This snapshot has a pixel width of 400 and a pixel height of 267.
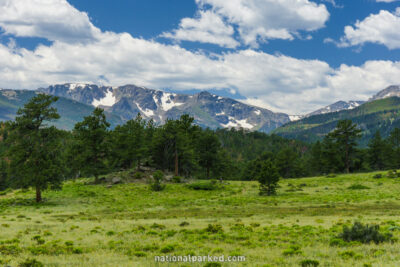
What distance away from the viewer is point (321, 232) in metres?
19.0

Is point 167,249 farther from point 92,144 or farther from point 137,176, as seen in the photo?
point 137,176

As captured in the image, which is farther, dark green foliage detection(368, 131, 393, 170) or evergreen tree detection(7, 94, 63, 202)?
dark green foliage detection(368, 131, 393, 170)

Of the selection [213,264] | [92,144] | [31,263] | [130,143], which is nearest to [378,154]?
[130,143]

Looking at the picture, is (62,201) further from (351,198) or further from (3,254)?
(351,198)

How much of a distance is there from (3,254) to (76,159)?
48.8m

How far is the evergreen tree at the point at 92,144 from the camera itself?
61.1 metres

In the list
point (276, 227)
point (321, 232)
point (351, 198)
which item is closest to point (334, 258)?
point (321, 232)

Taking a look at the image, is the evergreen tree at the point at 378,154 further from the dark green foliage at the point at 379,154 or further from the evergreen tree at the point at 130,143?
the evergreen tree at the point at 130,143

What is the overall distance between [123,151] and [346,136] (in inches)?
2656

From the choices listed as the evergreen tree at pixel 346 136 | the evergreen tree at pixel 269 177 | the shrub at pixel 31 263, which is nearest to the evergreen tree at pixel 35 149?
the shrub at pixel 31 263

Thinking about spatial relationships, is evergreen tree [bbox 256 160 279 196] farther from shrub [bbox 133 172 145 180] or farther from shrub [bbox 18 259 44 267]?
shrub [bbox 18 259 44 267]

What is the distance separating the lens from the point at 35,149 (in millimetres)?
43125

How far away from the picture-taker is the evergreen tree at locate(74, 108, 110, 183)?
200ft

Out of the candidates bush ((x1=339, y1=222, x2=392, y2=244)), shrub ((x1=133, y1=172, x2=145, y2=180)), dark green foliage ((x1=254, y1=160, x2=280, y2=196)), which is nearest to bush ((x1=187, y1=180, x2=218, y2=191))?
dark green foliage ((x1=254, y1=160, x2=280, y2=196))
